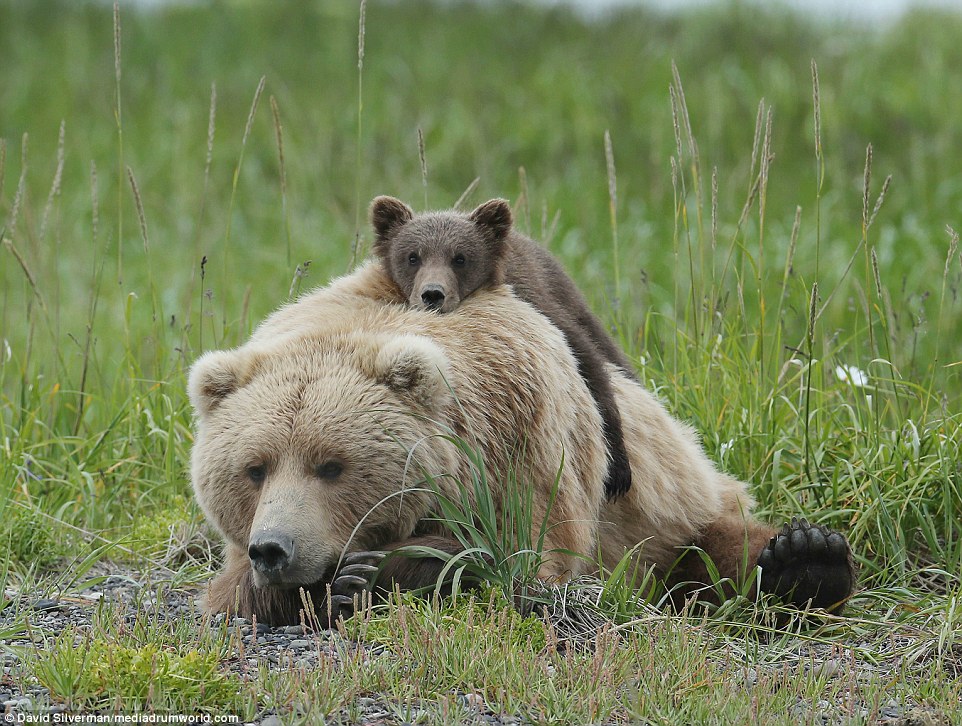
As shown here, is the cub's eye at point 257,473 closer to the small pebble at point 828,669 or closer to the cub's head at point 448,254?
the cub's head at point 448,254

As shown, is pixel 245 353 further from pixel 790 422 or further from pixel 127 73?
pixel 127 73

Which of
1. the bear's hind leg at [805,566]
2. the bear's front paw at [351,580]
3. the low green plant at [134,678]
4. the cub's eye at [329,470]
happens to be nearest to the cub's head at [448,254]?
the cub's eye at [329,470]

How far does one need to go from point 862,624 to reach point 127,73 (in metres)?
14.3

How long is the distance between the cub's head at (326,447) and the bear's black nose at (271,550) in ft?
0.16

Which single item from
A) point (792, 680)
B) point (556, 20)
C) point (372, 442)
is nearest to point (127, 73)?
point (556, 20)

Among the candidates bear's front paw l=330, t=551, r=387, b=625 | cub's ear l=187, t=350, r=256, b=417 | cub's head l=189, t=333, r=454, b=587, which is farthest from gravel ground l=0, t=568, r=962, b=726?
cub's ear l=187, t=350, r=256, b=417

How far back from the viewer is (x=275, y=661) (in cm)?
374

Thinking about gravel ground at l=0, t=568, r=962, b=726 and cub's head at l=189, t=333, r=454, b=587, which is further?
cub's head at l=189, t=333, r=454, b=587

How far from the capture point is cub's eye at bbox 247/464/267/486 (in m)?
4.22

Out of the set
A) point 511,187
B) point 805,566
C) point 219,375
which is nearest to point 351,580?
point 219,375

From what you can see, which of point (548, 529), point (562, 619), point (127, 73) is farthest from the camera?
point (127, 73)

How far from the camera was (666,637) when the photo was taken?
3.74 metres

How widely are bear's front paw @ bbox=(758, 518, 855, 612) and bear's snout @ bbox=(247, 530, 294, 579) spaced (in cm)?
178

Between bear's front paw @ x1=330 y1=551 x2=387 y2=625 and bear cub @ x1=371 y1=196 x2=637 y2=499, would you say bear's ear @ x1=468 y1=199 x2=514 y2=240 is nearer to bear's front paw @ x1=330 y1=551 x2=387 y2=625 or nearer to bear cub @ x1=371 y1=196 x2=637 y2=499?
bear cub @ x1=371 y1=196 x2=637 y2=499
